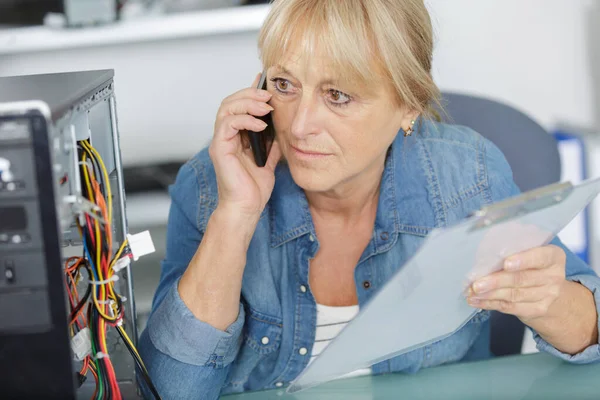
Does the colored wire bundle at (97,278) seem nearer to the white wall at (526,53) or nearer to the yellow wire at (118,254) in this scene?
the yellow wire at (118,254)

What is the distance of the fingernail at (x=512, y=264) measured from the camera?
34.0 inches

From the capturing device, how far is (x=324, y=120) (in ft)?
3.52

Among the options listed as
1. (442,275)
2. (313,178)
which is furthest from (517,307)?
(313,178)

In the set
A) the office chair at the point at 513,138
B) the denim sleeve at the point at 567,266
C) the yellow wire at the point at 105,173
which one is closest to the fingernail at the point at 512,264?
the denim sleeve at the point at 567,266

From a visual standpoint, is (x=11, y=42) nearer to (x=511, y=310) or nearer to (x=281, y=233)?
(x=281, y=233)

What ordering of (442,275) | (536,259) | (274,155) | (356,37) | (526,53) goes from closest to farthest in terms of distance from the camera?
1. (442,275)
2. (536,259)
3. (356,37)
4. (274,155)
5. (526,53)

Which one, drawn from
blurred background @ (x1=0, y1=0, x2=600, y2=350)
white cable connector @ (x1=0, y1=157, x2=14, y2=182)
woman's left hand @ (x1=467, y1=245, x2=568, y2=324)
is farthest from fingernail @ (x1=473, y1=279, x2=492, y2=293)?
blurred background @ (x1=0, y1=0, x2=600, y2=350)

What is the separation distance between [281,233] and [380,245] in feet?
0.54

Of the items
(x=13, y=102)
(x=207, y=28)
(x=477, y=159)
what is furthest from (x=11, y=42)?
(x=13, y=102)

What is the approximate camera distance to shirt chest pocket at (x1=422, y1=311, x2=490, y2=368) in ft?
3.78

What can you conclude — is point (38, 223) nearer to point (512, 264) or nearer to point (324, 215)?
point (512, 264)

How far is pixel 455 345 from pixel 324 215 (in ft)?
1.03

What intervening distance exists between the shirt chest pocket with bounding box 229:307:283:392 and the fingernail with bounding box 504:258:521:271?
0.43 metres

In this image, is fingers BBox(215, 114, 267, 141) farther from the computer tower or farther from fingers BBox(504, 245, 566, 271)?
fingers BBox(504, 245, 566, 271)
